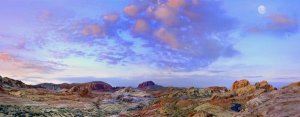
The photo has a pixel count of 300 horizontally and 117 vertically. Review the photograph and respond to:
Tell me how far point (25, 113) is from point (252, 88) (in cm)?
4605

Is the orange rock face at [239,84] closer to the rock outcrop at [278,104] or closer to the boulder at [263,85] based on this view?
the boulder at [263,85]

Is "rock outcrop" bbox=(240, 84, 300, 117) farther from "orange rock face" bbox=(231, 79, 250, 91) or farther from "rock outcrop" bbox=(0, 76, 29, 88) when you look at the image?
"rock outcrop" bbox=(0, 76, 29, 88)

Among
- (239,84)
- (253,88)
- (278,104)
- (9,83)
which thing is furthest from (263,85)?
(9,83)

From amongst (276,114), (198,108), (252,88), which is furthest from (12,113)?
(252,88)

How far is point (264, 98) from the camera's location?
52.7 m

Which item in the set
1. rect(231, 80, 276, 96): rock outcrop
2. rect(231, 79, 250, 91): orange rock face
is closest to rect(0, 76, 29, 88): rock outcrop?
rect(231, 79, 250, 91): orange rock face

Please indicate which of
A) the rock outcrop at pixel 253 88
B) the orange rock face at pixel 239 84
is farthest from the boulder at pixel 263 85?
the orange rock face at pixel 239 84

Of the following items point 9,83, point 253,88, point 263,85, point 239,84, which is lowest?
point 253,88

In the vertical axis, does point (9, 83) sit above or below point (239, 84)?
above

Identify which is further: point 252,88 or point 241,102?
point 252,88

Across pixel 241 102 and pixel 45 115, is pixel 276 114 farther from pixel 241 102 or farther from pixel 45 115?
pixel 45 115

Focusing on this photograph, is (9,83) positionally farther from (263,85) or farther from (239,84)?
(263,85)

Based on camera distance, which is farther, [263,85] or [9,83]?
[9,83]

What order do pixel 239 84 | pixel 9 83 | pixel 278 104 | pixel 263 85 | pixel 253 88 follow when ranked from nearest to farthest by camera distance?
pixel 278 104, pixel 253 88, pixel 263 85, pixel 239 84, pixel 9 83
